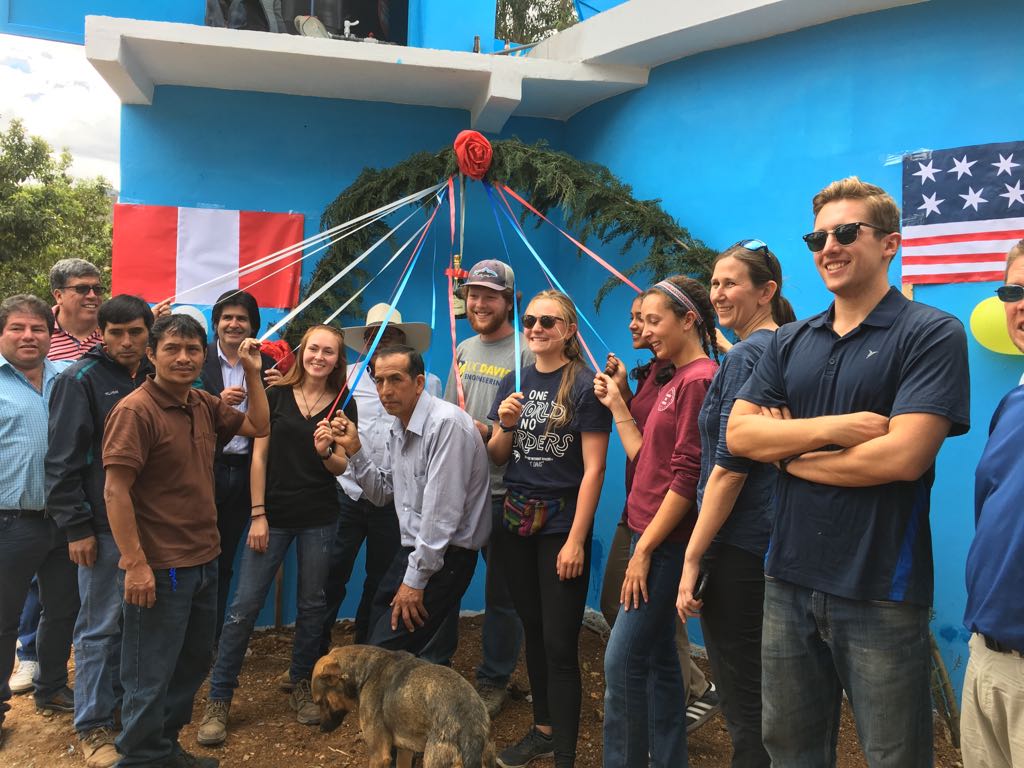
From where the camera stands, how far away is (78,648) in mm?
3176

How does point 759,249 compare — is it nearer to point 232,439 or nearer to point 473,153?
point 473,153

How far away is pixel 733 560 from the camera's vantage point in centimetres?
226

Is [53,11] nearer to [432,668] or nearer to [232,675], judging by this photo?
[232,675]

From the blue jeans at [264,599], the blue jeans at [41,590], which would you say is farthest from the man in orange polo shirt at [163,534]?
the blue jeans at [41,590]

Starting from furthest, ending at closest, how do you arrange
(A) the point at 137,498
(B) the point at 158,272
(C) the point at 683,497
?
(B) the point at 158,272 < (A) the point at 137,498 < (C) the point at 683,497

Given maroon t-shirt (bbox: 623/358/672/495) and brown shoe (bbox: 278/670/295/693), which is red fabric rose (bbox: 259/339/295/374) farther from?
maroon t-shirt (bbox: 623/358/672/495)

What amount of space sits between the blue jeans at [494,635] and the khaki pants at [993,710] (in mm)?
2132

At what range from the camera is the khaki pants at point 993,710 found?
163 centimetres

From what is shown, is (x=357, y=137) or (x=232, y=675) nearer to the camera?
(x=232, y=675)

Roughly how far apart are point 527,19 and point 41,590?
6562 mm

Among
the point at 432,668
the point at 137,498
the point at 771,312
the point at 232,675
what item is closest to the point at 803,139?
the point at 771,312

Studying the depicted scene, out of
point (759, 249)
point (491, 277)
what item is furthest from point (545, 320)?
point (759, 249)

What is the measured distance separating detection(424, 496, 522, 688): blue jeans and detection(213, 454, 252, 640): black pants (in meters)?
1.20

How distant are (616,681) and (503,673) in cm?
149
